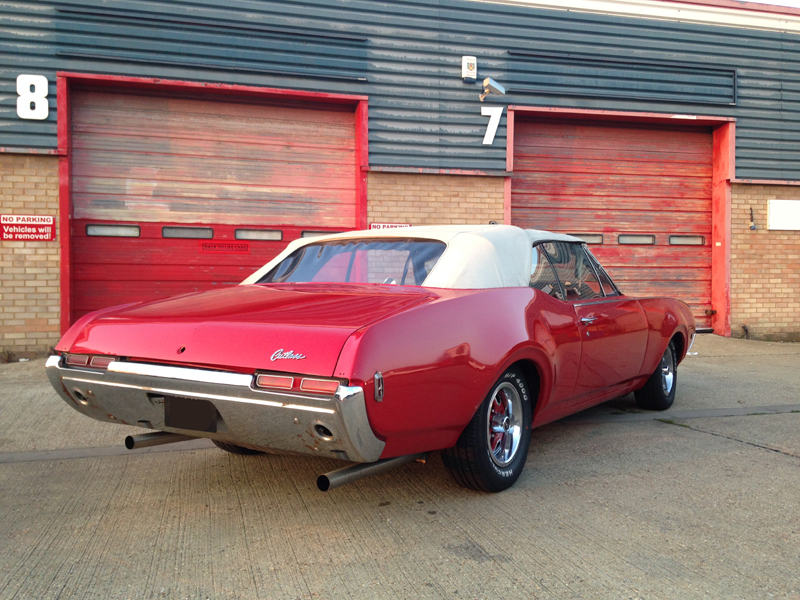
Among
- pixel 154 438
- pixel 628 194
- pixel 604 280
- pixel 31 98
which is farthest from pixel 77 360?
pixel 628 194

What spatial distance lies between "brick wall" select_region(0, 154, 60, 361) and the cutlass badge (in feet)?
21.9

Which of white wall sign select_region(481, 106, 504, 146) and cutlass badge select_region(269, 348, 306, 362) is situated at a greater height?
white wall sign select_region(481, 106, 504, 146)

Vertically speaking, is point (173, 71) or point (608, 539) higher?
point (173, 71)

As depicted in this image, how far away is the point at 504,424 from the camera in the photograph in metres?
3.51

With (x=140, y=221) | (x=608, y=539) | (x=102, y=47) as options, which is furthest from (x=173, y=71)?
(x=608, y=539)

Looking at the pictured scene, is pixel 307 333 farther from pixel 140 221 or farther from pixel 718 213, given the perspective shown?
pixel 718 213

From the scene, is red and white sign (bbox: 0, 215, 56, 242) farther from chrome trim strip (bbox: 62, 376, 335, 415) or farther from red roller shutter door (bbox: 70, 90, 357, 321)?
chrome trim strip (bbox: 62, 376, 335, 415)

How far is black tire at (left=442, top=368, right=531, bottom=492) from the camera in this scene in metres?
3.20

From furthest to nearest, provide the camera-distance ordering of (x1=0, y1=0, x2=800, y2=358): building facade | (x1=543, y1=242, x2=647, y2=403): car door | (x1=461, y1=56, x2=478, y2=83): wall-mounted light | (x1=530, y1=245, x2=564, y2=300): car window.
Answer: (x1=461, y1=56, x2=478, y2=83): wall-mounted light → (x1=0, y1=0, x2=800, y2=358): building facade → (x1=543, y1=242, x2=647, y2=403): car door → (x1=530, y1=245, x2=564, y2=300): car window

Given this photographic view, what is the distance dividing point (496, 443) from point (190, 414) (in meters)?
1.49

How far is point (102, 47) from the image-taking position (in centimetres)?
846

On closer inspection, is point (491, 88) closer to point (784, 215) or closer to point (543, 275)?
point (784, 215)

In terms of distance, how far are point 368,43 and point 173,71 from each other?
8.48 ft

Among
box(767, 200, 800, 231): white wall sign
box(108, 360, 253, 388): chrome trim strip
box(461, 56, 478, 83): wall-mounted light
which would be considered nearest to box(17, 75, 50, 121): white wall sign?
box(461, 56, 478, 83): wall-mounted light
